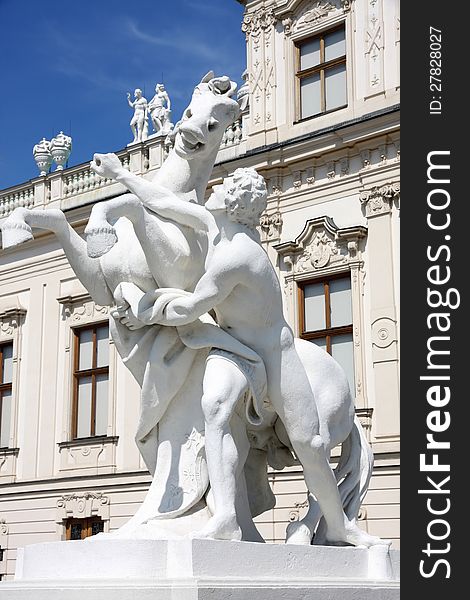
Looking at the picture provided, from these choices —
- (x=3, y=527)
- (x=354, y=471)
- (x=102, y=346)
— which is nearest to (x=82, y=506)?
(x=3, y=527)

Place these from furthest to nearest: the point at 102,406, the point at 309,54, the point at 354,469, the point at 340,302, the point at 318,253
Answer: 1. the point at 102,406
2. the point at 309,54
3. the point at 318,253
4. the point at 340,302
5. the point at 354,469

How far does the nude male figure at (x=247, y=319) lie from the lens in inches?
146

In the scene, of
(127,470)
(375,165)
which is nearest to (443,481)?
(375,165)

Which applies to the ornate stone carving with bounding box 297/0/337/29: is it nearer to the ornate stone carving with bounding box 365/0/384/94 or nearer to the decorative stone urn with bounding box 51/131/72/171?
the ornate stone carving with bounding box 365/0/384/94

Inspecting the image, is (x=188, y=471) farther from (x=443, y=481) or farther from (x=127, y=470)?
(x=127, y=470)

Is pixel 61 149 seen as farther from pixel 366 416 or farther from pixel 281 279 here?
pixel 366 416

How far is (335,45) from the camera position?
13641 millimetres

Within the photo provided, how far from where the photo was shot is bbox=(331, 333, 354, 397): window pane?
12.3 meters

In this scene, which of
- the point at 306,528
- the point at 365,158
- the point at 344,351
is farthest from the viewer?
the point at 365,158

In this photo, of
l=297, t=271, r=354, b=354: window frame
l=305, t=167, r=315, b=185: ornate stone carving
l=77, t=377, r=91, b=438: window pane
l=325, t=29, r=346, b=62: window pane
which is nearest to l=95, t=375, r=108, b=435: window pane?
l=77, t=377, r=91, b=438: window pane

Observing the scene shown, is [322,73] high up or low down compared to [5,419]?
up

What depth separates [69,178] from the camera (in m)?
16.3

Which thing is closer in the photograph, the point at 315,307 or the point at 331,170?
the point at 315,307

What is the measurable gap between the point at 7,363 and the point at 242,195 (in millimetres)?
12990
